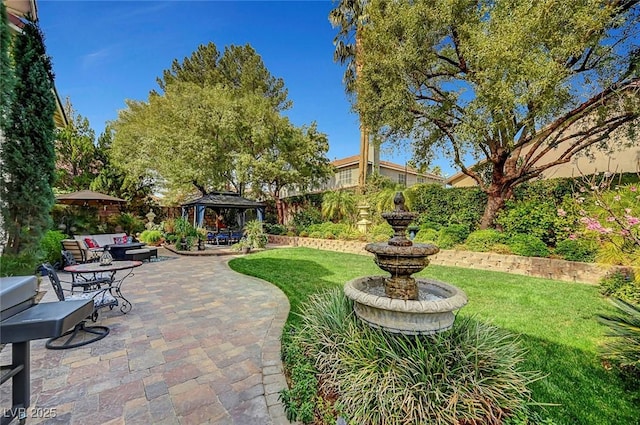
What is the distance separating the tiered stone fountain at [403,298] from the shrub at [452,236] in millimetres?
6291

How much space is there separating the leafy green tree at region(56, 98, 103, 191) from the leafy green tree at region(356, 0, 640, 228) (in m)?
15.5

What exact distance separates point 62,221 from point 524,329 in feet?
54.7

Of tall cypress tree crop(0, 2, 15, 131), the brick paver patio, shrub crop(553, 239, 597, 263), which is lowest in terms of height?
the brick paver patio

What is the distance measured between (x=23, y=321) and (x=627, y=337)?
5.06 m

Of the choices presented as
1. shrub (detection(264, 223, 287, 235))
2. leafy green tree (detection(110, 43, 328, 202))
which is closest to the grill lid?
leafy green tree (detection(110, 43, 328, 202))

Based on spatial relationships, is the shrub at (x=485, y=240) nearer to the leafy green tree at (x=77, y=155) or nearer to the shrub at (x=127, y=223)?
the shrub at (x=127, y=223)

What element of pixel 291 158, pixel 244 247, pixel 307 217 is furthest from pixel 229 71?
pixel 244 247

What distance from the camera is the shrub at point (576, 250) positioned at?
625 cm

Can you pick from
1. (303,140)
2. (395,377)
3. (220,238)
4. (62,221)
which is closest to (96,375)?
(395,377)

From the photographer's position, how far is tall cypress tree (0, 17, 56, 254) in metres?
3.78

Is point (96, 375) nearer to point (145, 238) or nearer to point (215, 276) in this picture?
point (215, 276)

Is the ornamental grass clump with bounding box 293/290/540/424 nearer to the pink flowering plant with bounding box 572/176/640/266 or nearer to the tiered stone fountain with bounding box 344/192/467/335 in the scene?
the tiered stone fountain with bounding box 344/192/467/335

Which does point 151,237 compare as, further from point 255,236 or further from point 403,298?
point 403,298

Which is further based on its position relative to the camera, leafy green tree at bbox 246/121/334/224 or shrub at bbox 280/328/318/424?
leafy green tree at bbox 246/121/334/224
